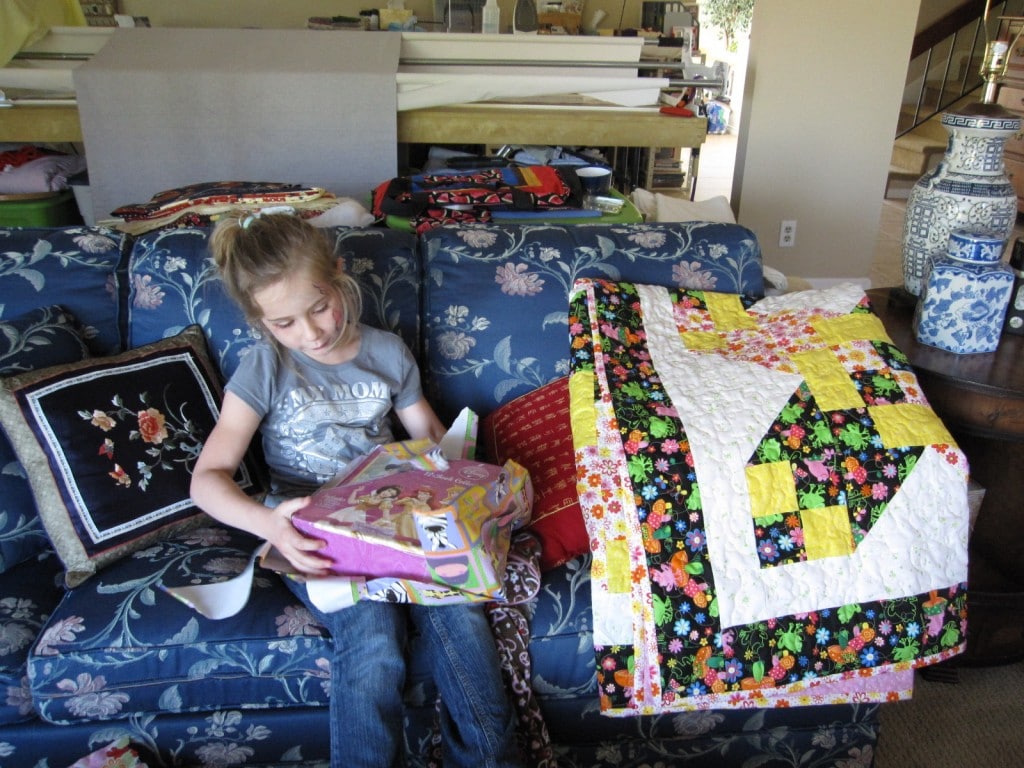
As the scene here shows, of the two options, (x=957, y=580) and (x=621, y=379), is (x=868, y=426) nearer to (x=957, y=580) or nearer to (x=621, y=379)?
(x=957, y=580)

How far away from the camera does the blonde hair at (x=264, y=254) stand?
1.23 m

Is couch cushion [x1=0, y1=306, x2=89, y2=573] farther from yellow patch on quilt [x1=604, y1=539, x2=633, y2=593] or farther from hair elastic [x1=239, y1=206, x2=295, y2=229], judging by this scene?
yellow patch on quilt [x1=604, y1=539, x2=633, y2=593]

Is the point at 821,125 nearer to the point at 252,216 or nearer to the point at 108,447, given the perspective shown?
the point at 252,216

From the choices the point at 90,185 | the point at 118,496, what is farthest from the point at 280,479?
the point at 90,185

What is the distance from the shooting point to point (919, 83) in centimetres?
598

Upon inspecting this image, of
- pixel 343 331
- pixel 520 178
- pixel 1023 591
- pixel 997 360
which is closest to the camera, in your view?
pixel 343 331

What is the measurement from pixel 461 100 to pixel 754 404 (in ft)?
5.60

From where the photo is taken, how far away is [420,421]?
4.70 feet

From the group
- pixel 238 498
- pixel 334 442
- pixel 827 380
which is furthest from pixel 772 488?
pixel 238 498

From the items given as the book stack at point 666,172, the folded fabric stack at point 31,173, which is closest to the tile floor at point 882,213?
the book stack at point 666,172

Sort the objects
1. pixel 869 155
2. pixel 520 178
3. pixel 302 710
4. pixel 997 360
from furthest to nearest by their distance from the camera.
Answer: pixel 869 155
pixel 520 178
pixel 997 360
pixel 302 710

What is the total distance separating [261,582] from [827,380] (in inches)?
37.4

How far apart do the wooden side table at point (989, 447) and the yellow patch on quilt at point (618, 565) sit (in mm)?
659

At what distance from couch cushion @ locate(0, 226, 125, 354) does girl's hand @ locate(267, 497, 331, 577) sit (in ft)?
1.97
